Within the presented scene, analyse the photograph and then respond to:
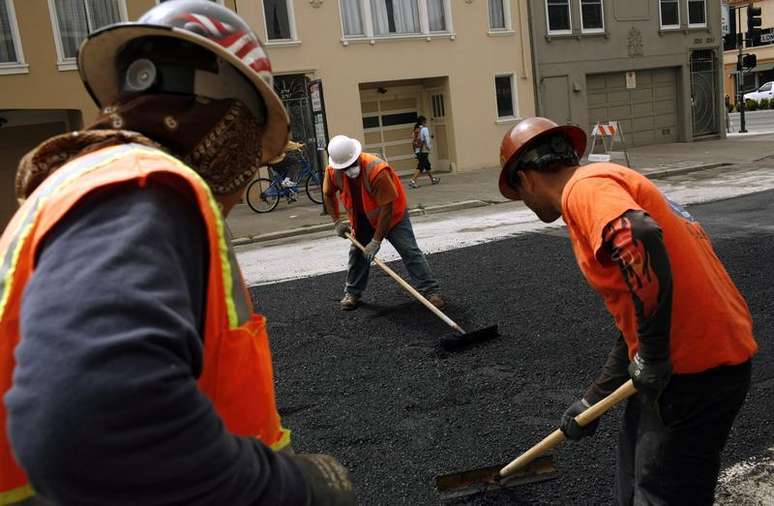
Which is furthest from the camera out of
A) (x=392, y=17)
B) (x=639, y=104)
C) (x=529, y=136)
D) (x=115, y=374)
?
(x=639, y=104)

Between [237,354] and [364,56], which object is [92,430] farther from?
[364,56]

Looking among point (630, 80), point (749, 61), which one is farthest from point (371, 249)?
point (749, 61)

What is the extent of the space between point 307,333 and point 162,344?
5029 millimetres

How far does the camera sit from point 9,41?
1489 centimetres

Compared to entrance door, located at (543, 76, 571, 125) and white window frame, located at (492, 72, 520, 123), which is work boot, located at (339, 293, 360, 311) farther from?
entrance door, located at (543, 76, 571, 125)

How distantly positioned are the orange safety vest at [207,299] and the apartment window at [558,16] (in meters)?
22.1

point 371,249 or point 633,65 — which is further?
point 633,65

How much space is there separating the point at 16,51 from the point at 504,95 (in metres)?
13.1

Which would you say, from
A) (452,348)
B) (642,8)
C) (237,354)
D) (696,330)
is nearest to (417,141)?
(642,8)

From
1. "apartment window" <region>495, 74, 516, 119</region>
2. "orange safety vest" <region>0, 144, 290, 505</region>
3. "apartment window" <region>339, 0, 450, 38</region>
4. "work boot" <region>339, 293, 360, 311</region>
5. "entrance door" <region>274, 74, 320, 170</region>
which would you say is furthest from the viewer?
"apartment window" <region>495, 74, 516, 119</region>

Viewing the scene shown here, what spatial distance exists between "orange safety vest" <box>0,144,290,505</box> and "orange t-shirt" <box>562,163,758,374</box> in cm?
128

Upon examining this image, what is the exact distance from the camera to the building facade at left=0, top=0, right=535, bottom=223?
15070 millimetres

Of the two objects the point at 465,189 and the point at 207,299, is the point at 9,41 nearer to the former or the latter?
the point at 465,189

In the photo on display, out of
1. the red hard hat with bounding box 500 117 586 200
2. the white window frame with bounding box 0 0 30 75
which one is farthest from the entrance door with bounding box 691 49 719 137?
the red hard hat with bounding box 500 117 586 200
